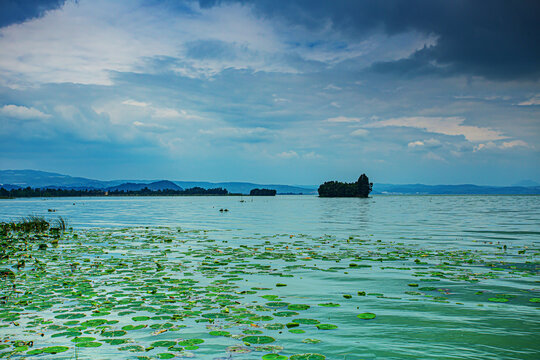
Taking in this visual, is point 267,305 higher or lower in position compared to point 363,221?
higher

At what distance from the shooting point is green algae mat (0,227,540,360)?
→ 801cm

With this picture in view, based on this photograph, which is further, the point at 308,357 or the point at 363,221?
the point at 363,221

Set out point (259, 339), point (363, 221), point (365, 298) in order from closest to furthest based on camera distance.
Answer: point (259, 339) < point (365, 298) < point (363, 221)

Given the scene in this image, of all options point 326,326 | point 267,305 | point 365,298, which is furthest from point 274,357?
point 365,298

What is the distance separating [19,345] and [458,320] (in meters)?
10.6

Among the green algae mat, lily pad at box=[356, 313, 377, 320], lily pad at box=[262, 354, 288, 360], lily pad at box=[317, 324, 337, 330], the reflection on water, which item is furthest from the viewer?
the reflection on water

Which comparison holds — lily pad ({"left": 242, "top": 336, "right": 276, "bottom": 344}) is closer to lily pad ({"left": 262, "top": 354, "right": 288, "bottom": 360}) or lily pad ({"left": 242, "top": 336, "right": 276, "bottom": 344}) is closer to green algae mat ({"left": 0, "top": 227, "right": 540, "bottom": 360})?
green algae mat ({"left": 0, "top": 227, "right": 540, "bottom": 360})

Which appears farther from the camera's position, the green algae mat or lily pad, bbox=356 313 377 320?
lily pad, bbox=356 313 377 320

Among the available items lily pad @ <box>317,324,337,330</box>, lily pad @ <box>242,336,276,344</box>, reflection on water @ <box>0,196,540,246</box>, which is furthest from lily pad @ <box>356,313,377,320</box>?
reflection on water @ <box>0,196,540,246</box>

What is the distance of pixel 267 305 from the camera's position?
10898 millimetres

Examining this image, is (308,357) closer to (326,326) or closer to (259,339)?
(259,339)

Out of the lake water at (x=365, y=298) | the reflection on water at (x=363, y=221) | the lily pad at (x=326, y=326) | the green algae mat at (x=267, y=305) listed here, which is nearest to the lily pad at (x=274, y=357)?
the green algae mat at (x=267, y=305)

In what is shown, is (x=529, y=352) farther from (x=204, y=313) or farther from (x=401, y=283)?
(x=204, y=313)

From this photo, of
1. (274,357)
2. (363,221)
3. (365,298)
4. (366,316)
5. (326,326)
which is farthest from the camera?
(363,221)
